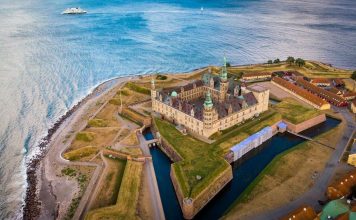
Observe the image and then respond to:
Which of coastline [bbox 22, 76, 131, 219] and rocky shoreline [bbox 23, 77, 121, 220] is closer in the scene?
rocky shoreline [bbox 23, 77, 121, 220]

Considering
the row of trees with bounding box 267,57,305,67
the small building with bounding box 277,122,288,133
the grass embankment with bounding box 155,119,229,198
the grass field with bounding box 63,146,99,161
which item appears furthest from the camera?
the row of trees with bounding box 267,57,305,67

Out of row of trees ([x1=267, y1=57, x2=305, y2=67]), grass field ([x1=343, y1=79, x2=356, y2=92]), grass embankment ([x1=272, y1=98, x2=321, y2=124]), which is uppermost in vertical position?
row of trees ([x1=267, y1=57, x2=305, y2=67])

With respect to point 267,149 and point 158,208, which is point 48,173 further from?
point 267,149

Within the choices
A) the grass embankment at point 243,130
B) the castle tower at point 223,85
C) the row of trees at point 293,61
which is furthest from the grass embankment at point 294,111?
the row of trees at point 293,61

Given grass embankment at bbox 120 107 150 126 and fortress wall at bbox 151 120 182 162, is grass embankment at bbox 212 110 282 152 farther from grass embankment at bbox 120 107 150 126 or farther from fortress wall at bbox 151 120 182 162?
grass embankment at bbox 120 107 150 126

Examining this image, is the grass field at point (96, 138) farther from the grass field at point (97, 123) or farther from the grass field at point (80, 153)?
the grass field at point (80, 153)

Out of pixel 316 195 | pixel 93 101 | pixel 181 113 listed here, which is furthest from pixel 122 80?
pixel 316 195

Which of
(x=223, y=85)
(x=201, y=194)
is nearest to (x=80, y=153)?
(x=201, y=194)

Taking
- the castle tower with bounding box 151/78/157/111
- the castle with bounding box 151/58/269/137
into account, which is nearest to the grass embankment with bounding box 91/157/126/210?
the castle with bounding box 151/58/269/137
